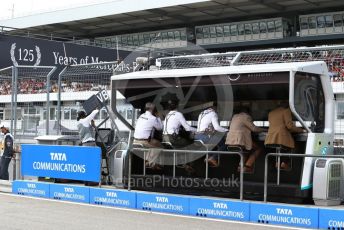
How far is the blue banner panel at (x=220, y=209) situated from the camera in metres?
9.60

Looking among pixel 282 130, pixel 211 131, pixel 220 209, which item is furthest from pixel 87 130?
pixel 282 130

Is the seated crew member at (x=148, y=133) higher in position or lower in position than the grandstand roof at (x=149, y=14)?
lower

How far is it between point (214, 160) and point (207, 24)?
4892 centimetres

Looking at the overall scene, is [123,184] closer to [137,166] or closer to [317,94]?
[137,166]

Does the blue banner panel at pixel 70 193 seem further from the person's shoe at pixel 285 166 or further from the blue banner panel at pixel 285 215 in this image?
the person's shoe at pixel 285 166

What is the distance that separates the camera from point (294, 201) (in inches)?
389

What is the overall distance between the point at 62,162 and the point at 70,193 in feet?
2.62

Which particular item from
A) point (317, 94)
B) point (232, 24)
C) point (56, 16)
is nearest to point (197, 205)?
point (317, 94)

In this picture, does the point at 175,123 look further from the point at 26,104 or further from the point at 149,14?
the point at 149,14

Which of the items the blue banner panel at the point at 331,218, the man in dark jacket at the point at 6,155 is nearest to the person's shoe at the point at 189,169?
the blue banner panel at the point at 331,218

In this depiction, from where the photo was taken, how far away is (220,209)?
988cm

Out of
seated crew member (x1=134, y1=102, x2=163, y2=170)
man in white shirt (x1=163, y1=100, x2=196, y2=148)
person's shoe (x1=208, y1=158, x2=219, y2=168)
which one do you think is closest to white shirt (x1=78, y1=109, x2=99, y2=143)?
seated crew member (x1=134, y1=102, x2=163, y2=170)

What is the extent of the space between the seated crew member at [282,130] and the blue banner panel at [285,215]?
1.19 meters

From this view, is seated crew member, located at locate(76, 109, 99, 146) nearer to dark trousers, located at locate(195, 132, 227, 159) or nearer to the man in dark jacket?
the man in dark jacket
